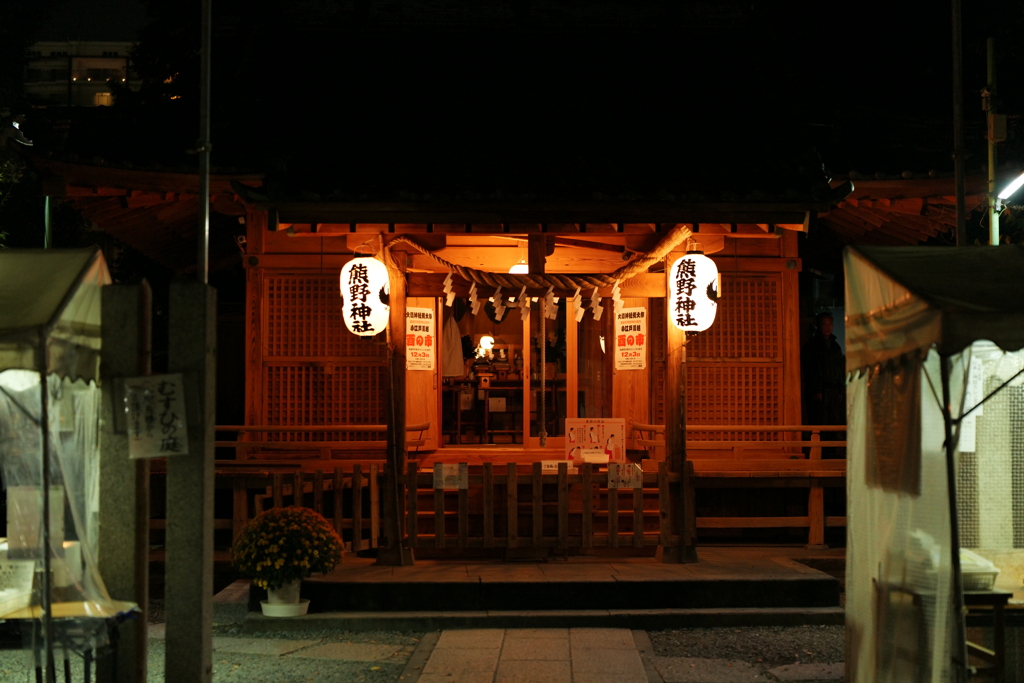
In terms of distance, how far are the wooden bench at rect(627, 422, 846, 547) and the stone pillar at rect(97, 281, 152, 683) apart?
731cm

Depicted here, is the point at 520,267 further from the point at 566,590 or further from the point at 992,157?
the point at 992,157

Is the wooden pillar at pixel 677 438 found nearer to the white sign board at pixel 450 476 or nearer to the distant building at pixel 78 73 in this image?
the white sign board at pixel 450 476

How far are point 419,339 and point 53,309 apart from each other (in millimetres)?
6194

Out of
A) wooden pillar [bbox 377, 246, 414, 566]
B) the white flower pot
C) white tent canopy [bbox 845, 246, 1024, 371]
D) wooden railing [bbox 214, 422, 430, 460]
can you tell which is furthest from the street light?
the white flower pot

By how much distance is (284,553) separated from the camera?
29.7ft

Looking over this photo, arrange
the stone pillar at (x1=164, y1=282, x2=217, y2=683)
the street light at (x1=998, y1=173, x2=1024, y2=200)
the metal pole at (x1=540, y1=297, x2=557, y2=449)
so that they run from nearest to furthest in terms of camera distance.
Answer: the stone pillar at (x1=164, y1=282, x2=217, y2=683)
the street light at (x1=998, y1=173, x2=1024, y2=200)
the metal pole at (x1=540, y1=297, x2=557, y2=449)

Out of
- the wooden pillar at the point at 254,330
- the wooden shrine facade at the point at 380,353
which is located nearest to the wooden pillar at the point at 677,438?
the wooden shrine facade at the point at 380,353

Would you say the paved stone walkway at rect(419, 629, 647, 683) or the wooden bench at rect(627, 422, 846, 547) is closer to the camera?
the paved stone walkway at rect(419, 629, 647, 683)

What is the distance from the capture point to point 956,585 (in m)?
5.62

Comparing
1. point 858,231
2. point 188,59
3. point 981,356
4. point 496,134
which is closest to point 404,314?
point 496,134

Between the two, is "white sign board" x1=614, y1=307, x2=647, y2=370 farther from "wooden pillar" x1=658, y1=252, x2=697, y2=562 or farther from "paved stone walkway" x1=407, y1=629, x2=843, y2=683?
"paved stone walkway" x1=407, y1=629, x2=843, y2=683

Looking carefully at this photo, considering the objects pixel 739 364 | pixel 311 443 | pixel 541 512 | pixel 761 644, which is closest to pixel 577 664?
pixel 761 644

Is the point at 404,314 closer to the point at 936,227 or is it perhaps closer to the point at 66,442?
the point at 66,442

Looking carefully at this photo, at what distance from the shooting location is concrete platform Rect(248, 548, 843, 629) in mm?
9422
